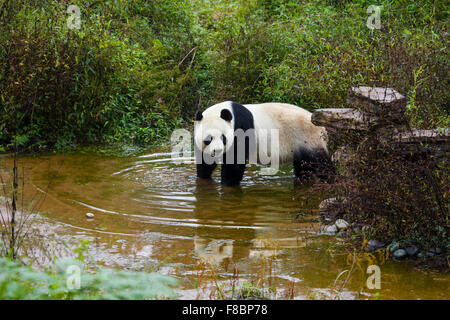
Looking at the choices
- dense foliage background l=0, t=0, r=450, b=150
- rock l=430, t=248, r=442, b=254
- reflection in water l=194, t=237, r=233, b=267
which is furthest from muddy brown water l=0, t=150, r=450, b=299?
dense foliage background l=0, t=0, r=450, b=150

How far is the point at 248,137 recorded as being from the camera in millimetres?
7000

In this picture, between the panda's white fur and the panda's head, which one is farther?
the panda's white fur

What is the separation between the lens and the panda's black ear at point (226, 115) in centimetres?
655

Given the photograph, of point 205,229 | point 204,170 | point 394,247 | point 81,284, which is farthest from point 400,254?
point 204,170

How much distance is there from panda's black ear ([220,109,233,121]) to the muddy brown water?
91 centimetres

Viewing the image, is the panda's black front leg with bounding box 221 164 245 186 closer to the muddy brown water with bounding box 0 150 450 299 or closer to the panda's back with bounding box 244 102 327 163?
the muddy brown water with bounding box 0 150 450 299

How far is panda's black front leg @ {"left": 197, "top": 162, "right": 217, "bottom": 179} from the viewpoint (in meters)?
7.15

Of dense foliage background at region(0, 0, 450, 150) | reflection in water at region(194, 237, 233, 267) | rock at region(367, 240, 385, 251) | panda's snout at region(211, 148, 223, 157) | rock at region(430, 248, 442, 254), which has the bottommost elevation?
reflection in water at region(194, 237, 233, 267)

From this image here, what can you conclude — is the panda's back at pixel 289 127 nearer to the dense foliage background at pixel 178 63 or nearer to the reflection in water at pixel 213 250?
the dense foliage background at pixel 178 63

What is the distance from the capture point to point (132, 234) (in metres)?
5.01

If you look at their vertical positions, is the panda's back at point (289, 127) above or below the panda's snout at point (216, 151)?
above

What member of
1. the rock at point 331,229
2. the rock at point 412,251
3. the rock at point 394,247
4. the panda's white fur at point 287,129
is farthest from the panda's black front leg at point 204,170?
the rock at point 412,251
